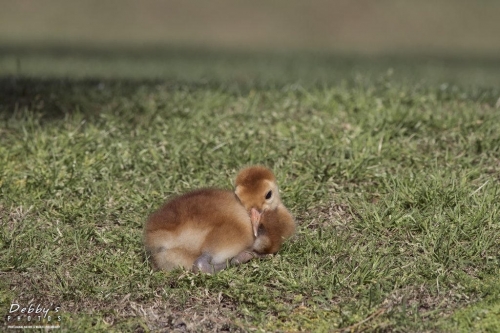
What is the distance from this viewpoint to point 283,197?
21.6ft

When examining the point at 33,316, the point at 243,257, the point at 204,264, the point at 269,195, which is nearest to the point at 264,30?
the point at 269,195

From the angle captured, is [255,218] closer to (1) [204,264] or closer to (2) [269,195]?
(2) [269,195]

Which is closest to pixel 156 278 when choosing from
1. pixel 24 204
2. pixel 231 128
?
pixel 24 204

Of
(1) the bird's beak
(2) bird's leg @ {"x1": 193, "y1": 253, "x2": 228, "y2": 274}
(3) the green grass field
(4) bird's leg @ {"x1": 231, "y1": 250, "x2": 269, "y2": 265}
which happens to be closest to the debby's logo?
(3) the green grass field

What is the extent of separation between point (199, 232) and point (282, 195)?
4.88ft

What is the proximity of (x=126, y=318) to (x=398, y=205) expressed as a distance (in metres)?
2.31

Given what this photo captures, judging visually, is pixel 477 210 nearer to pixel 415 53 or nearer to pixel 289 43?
pixel 415 53

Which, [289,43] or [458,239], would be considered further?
[289,43]

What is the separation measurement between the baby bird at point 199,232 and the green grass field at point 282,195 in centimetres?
10

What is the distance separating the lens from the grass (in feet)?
16.8

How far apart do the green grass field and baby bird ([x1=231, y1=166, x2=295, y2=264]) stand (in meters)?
0.12

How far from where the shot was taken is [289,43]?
30438mm

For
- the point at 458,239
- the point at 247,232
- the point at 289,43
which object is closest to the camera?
the point at 247,232

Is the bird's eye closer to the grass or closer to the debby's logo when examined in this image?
the grass
